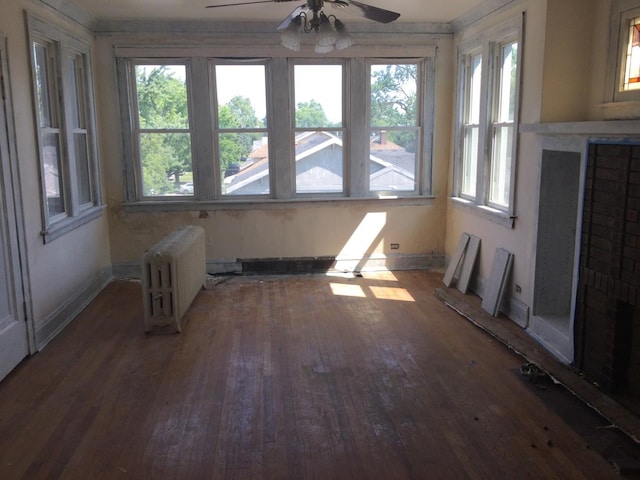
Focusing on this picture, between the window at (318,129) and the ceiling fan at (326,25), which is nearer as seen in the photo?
the ceiling fan at (326,25)

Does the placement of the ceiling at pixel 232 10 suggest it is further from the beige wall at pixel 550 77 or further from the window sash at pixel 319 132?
the beige wall at pixel 550 77

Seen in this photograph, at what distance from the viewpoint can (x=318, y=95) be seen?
631 cm

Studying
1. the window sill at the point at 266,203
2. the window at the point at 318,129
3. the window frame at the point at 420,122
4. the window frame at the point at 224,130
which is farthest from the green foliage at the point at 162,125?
the window frame at the point at 420,122

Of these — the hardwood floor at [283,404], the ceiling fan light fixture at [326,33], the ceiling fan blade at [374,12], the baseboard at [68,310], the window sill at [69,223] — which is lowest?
the hardwood floor at [283,404]

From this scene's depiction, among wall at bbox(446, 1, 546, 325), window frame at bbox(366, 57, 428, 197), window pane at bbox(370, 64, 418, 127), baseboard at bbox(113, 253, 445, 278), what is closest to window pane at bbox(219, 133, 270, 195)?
baseboard at bbox(113, 253, 445, 278)

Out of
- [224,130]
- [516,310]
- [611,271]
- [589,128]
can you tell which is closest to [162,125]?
[224,130]

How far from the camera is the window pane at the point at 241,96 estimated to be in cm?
616

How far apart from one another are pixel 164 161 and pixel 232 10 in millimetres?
1917

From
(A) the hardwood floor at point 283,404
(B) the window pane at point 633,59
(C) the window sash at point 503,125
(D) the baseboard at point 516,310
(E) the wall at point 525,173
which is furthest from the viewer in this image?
(C) the window sash at point 503,125

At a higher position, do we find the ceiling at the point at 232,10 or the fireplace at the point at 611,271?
the ceiling at the point at 232,10

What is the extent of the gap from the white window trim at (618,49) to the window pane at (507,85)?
1009 mm

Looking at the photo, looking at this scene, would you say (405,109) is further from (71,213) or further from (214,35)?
(71,213)

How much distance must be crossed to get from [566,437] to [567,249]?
180 cm

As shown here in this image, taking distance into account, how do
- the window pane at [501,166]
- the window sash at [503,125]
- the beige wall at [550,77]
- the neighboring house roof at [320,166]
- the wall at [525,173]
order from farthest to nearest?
1. the neighboring house roof at [320,166]
2. the window pane at [501,166]
3. the window sash at [503,125]
4. the wall at [525,173]
5. the beige wall at [550,77]
